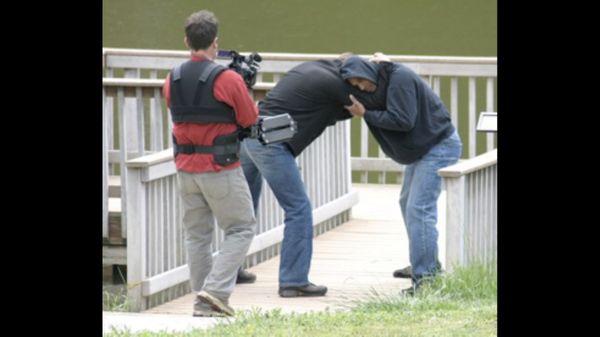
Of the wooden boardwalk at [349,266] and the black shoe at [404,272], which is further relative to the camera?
the black shoe at [404,272]

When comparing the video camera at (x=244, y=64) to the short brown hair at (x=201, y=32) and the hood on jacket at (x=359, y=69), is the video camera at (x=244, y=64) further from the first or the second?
the hood on jacket at (x=359, y=69)

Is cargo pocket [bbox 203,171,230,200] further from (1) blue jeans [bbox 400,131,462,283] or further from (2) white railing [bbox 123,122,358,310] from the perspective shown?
(1) blue jeans [bbox 400,131,462,283]

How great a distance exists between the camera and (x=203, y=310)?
7.73 m

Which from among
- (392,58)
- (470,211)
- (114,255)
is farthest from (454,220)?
(392,58)

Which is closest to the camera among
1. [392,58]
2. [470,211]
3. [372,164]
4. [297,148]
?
[470,211]

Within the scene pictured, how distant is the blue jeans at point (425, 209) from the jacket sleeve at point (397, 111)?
0.35m

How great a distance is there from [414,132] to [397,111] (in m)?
0.28

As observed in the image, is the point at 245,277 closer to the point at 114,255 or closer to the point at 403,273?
the point at 403,273

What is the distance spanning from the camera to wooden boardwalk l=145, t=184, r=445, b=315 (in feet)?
28.0

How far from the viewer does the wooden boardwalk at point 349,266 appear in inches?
336

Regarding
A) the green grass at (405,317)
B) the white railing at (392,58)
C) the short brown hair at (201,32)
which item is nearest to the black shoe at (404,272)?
the green grass at (405,317)

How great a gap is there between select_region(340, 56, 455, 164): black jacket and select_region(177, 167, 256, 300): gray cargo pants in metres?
1.05

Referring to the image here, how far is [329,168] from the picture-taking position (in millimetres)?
10930
